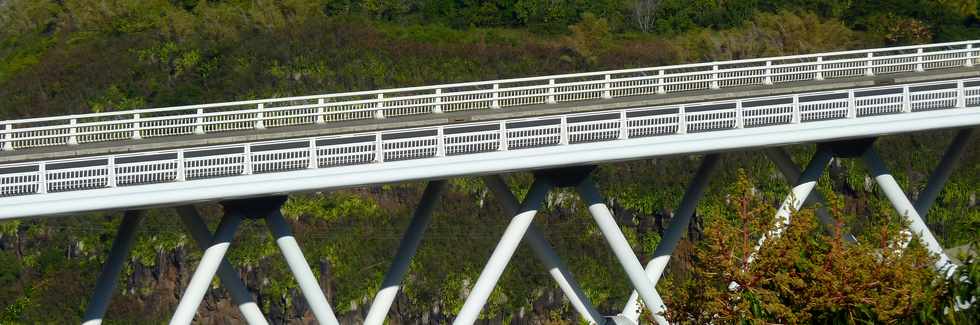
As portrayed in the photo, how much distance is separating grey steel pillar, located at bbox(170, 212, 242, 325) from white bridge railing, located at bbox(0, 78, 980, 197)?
1055 mm

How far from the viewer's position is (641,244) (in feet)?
232

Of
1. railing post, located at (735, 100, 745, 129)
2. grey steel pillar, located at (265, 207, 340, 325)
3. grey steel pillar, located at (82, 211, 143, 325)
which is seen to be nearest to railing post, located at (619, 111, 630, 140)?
railing post, located at (735, 100, 745, 129)

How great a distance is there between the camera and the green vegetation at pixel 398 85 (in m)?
68.9

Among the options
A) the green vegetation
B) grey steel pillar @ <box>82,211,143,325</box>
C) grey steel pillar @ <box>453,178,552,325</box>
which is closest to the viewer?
grey steel pillar @ <box>82,211,143,325</box>

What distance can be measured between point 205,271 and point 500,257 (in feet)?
18.5

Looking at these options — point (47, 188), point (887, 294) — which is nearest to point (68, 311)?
point (47, 188)

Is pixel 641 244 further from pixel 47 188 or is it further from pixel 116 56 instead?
pixel 47 188

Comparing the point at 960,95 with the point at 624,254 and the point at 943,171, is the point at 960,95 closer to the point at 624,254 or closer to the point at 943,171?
the point at 943,171

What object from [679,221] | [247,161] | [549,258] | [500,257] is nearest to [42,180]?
[247,161]

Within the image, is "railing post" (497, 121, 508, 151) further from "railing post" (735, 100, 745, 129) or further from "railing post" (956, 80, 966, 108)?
"railing post" (956, 80, 966, 108)

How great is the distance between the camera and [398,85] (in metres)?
78.4

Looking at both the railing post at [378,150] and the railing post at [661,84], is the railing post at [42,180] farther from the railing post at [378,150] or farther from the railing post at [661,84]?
the railing post at [661,84]

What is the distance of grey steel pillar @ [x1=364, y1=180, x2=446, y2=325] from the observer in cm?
3644

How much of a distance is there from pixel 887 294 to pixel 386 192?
146ft
